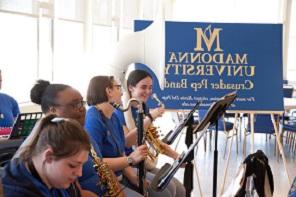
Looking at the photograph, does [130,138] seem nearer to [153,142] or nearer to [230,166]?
[153,142]

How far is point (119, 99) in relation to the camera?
9.34ft

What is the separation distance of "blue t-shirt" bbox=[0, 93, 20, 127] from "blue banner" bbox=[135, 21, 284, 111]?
4.09 ft

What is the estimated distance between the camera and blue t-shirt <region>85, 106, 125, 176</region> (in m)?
2.63

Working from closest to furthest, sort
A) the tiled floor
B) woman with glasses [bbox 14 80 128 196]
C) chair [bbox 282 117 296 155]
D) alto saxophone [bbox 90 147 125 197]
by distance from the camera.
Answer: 1. woman with glasses [bbox 14 80 128 196]
2. alto saxophone [bbox 90 147 125 197]
3. the tiled floor
4. chair [bbox 282 117 296 155]

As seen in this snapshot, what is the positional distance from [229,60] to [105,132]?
1587 mm

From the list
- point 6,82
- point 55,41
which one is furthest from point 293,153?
point 6,82

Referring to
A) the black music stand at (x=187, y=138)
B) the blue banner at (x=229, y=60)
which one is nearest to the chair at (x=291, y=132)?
the blue banner at (x=229, y=60)

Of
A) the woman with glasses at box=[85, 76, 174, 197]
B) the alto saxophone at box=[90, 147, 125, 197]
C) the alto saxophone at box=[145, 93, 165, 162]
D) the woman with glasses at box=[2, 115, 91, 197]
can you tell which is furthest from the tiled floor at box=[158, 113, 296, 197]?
the woman with glasses at box=[2, 115, 91, 197]

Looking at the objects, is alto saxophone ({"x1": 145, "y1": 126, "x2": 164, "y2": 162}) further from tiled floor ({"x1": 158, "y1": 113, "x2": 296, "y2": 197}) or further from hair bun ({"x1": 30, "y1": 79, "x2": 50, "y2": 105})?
tiled floor ({"x1": 158, "y1": 113, "x2": 296, "y2": 197})

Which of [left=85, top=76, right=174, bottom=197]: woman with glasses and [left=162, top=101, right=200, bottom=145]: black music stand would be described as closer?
[left=85, top=76, right=174, bottom=197]: woman with glasses

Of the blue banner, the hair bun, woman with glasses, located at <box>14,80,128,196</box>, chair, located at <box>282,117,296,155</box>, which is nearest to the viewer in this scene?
woman with glasses, located at <box>14,80,128,196</box>

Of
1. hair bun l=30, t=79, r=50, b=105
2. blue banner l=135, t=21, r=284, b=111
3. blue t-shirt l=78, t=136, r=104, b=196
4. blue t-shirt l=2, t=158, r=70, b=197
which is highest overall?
blue banner l=135, t=21, r=284, b=111

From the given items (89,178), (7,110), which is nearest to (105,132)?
(89,178)

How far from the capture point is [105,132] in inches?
106
